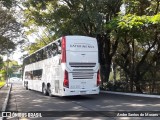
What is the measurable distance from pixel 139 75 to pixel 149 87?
1.67 metres

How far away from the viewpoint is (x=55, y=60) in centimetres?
2066

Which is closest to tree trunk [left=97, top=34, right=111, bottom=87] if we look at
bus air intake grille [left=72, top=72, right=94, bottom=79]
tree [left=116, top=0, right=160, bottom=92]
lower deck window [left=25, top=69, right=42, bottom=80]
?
tree [left=116, top=0, right=160, bottom=92]

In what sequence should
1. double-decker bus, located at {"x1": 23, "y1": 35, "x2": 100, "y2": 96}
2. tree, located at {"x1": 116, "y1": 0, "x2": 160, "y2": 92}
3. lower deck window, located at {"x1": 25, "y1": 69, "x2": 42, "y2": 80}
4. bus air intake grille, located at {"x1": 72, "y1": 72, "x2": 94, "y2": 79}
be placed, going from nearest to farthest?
double-decker bus, located at {"x1": 23, "y1": 35, "x2": 100, "y2": 96} → bus air intake grille, located at {"x1": 72, "y1": 72, "x2": 94, "y2": 79} → tree, located at {"x1": 116, "y1": 0, "x2": 160, "y2": 92} → lower deck window, located at {"x1": 25, "y1": 69, "x2": 42, "y2": 80}

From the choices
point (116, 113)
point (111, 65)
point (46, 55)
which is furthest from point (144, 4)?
point (116, 113)

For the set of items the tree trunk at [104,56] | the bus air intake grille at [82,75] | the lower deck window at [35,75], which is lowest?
the bus air intake grille at [82,75]

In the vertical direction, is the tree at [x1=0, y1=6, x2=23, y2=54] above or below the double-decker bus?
above

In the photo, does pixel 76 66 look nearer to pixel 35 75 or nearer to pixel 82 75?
pixel 82 75

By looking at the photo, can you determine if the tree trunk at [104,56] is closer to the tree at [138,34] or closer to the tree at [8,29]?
the tree at [138,34]

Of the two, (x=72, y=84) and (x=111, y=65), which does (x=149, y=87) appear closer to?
(x=111, y=65)

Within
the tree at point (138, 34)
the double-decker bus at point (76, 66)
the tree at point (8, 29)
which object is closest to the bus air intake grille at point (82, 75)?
the double-decker bus at point (76, 66)

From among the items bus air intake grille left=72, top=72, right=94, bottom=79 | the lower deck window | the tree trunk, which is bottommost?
bus air intake grille left=72, top=72, right=94, bottom=79

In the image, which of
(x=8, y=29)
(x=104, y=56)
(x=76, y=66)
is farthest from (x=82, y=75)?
(x=8, y=29)

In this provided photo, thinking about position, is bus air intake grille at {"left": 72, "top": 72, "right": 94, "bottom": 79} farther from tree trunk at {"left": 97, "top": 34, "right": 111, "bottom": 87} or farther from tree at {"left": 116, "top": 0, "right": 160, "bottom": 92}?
tree trunk at {"left": 97, "top": 34, "right": 111, "bottom": 87}

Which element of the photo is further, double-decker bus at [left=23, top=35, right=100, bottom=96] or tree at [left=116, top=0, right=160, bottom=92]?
tree at [left=116, top=0, right=160, bottom=92]
